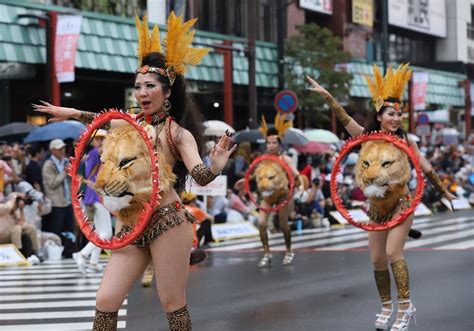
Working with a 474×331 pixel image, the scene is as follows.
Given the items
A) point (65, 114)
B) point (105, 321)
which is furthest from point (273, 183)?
point (105, 321)

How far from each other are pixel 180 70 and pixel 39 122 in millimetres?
23079

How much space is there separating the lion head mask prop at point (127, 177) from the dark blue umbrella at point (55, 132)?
530 inches

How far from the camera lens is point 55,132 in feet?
64.4

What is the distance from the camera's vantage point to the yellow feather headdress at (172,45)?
6436 mm

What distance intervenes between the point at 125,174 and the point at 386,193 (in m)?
3.18

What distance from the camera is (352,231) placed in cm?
2320

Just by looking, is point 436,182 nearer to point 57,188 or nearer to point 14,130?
point 57,188

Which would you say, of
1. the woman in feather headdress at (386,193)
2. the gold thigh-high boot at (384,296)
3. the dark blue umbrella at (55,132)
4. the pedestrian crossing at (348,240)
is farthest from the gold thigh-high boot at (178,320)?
the dark blue umbrella at (55,132)

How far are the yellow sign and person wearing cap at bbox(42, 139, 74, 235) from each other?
109 ft

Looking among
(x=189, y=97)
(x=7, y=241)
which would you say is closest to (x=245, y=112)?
(x=7, y=241)

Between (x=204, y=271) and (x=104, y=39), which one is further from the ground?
(x=104, y=39)

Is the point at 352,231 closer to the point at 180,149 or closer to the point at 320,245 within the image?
the point at 320,245

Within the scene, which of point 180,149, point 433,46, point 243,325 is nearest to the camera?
point 180,149

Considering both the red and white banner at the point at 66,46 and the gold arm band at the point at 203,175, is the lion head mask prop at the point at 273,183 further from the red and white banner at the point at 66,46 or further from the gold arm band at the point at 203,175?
the red and white banner at the point at 66,46
